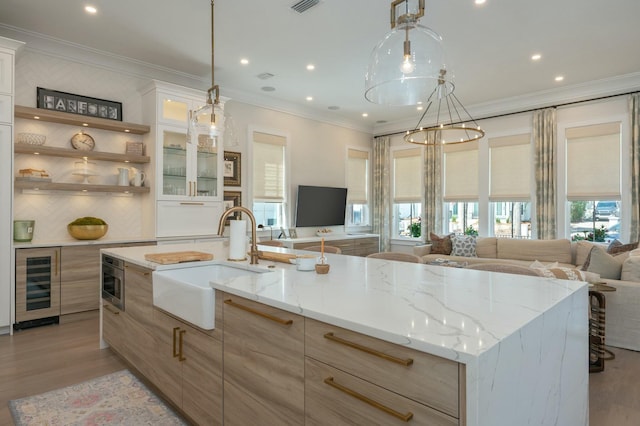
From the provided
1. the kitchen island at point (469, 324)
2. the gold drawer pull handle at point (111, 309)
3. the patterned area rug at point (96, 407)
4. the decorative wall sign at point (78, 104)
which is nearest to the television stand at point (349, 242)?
the decorative wall sign at point (78, 104)

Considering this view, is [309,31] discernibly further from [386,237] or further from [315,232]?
[386,237]

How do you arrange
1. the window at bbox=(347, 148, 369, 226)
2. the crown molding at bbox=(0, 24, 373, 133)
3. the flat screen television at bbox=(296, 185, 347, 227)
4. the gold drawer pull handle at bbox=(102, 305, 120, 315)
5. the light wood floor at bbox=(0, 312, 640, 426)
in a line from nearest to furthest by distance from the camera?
the light wood floor at bbox=(0, 312, 640, 426)
the gold drawer pull handle at bbox=(102, 305, 120, 315)
the crown molding at bbox=(0, 24, 373, 133)
the flat screen television at bbox=(296, 185, 347, 227)
the window at bbox=(347, 148, 369, 226)

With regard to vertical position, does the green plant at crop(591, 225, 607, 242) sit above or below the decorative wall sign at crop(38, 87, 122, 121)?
below

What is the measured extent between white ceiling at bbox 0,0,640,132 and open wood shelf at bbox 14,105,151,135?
2.63ft

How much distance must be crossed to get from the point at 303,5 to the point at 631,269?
12.8ft

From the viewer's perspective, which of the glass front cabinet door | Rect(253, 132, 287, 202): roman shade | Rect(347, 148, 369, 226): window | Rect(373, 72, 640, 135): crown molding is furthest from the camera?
Rect(347, 148, 369, 226): window

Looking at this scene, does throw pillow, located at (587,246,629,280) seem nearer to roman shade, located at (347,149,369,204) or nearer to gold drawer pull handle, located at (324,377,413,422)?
gold drawer pull handle, located at (324,377,413,422)

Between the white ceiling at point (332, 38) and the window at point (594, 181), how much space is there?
63cm

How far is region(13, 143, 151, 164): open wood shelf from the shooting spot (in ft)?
12.8

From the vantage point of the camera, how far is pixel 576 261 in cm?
539

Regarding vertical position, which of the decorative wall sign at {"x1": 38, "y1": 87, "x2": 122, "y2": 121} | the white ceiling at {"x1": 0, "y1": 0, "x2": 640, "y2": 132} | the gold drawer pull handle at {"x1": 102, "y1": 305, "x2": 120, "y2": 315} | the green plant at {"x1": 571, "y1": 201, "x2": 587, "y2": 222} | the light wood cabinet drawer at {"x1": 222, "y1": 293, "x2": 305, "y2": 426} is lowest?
the gold drawer pull handle at {"x1": 102, "y1": 305, "x2": 120, "y2": 315}

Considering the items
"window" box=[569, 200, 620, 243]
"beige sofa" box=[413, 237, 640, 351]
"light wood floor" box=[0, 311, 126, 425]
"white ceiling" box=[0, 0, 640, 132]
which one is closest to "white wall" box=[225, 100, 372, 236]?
"white ceiling" box=[0, 0, 640, 132]

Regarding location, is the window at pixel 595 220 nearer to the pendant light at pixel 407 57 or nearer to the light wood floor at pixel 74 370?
the light wood floor at pixel 74 370

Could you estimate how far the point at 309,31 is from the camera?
3.98 metres
